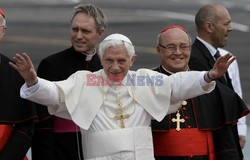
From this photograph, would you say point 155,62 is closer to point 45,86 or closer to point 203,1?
point 203,1

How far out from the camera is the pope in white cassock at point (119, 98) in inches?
228

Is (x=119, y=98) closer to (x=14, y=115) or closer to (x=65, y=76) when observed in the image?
(x=14, y=115)

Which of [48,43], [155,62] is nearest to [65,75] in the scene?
[155,62]

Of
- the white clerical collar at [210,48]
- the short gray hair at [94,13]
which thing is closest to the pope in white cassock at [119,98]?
the short gray hair at [94,13]

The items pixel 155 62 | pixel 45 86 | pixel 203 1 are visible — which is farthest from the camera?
pixel 203 1

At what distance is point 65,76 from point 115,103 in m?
0.88

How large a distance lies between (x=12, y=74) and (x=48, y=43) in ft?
35.5

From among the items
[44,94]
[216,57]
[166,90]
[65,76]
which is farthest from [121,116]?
[216,57]

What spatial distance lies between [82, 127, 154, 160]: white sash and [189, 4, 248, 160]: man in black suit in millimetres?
789

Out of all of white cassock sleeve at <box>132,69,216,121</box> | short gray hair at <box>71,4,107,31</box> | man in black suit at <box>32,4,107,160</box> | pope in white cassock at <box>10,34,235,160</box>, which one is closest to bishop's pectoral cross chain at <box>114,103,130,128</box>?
pope in white cassock at <box>10,34,235,160</box>

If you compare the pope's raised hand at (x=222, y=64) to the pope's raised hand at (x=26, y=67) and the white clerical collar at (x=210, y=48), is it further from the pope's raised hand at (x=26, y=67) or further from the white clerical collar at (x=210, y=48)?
the white clerical collar at (x=210, y=48)

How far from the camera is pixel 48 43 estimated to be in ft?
56.2

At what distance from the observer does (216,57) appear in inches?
296

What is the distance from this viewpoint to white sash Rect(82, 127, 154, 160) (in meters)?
5.81
